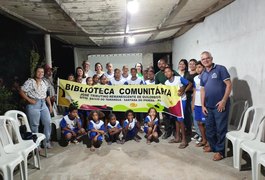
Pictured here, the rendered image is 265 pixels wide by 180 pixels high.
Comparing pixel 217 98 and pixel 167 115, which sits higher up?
pixel 217 98

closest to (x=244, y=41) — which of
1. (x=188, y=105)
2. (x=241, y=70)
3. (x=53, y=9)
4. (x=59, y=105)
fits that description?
(x=241, y=70)

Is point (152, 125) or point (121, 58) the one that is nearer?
point (152, 125)

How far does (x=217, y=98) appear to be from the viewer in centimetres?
375

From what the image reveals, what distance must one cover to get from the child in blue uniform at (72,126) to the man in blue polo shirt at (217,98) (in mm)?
2560

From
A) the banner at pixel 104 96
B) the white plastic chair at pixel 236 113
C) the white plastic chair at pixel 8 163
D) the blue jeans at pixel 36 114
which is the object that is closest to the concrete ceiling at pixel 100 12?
the banner at pixel 104 96

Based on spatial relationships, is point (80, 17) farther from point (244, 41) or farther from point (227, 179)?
point (227, 179)

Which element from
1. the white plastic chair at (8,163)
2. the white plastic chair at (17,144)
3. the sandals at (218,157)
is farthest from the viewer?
the sandals at (218,157)

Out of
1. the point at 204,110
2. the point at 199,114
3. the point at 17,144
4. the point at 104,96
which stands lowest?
the point at 17,144

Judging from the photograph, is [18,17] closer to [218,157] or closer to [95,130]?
[95,130]

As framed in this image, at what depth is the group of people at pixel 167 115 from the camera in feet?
12.4

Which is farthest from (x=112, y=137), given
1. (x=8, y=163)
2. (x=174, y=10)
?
(x=174, y=10)

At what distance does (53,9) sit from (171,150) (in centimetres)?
345

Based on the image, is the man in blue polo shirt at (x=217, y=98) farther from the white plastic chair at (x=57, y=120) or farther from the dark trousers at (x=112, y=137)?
the white plastic chair at (x=57, y=120)

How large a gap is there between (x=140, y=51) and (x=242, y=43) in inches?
300
